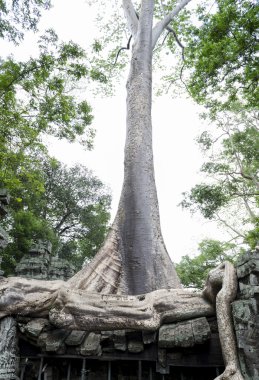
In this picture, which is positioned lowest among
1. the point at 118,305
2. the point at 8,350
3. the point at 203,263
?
the point at 8,350

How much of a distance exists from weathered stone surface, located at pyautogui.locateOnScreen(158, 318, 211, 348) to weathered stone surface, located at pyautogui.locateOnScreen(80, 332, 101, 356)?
0.39 metres

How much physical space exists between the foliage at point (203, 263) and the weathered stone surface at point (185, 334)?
1131 centimetres

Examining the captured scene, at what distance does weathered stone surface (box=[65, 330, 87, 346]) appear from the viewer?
6.15 ft

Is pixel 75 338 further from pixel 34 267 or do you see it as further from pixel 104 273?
pixel 34 267

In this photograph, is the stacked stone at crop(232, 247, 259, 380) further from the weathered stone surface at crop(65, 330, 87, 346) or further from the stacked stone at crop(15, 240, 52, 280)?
the stacked stone at crop(15, 240, 52, 280)

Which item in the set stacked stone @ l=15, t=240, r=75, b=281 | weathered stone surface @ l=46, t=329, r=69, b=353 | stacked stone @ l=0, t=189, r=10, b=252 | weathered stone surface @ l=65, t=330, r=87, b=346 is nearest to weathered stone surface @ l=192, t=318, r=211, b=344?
weathered stone surface @ l=65, t=330, r=87, b=346

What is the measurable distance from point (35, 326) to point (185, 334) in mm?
994

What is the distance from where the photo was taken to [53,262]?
7496mm

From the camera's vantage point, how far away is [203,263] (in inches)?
545

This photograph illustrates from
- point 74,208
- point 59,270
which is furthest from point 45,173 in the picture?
point 59,270

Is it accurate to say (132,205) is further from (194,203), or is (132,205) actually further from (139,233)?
(194,203)

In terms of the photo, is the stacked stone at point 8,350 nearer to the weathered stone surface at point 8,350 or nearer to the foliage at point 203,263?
the weathered stone surface at point 8,350

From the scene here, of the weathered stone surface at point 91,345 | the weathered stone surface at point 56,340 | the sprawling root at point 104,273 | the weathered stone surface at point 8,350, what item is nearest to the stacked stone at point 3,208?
the sprawling root at point 104,273

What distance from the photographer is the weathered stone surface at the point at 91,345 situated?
1828mm
